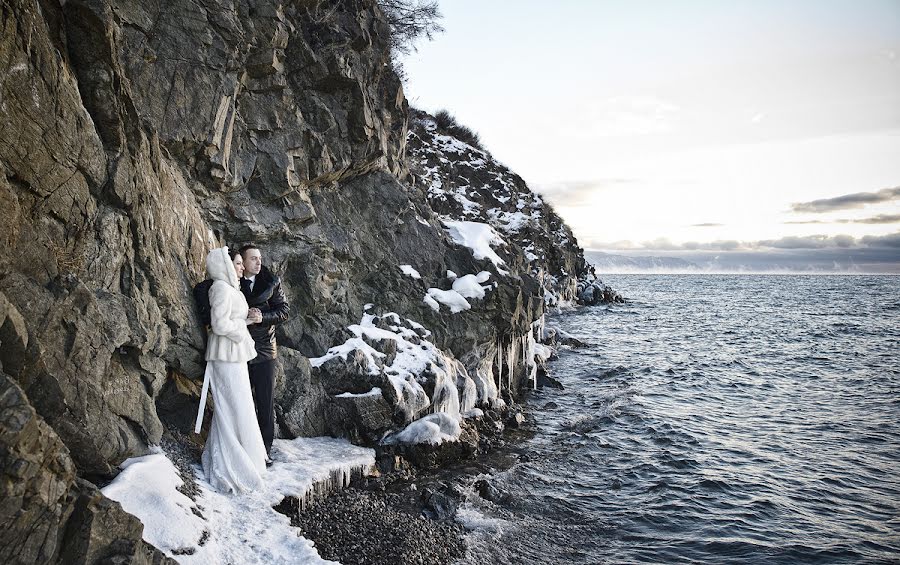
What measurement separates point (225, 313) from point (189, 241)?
6.67 ft

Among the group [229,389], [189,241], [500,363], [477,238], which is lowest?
[500,363]

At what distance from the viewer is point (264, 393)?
8664 millimetres

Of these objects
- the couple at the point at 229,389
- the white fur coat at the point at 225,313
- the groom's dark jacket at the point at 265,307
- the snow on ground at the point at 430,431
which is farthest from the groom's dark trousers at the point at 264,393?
the snow on ground at the point at 430,431

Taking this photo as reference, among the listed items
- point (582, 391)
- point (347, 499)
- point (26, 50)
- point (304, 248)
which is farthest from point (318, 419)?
point (582, 391)

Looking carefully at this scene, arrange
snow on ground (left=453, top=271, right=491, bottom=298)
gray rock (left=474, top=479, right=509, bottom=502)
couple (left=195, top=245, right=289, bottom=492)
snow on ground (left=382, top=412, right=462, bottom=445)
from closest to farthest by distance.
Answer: couple (left=195, top=245, right=289, bottom=492) → gray rock (left=474, top=479, right=509, bottom=502) → snow on ground (left=382, top=412, right=462, bottom=445) → snow on ground (left=453, top=271, right=491, bottom=298)

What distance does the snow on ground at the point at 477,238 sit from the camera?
17.3m

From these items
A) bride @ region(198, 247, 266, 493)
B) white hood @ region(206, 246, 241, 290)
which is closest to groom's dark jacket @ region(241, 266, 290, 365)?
bride @ region(198, 247, 266, 493)

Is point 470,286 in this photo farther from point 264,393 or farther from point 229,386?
point 229,386

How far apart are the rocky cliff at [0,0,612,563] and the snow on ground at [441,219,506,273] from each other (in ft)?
0.29

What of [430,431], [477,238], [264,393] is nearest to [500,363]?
[477,238]

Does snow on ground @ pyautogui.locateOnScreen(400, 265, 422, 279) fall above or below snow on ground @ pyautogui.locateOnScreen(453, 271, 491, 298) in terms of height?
above

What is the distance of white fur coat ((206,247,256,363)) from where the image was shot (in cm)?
749

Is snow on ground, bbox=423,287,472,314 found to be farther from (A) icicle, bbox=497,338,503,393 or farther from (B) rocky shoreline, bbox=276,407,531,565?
(B) rocky shoreline, bbox=276,407,531,565

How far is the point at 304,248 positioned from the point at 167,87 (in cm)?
466
